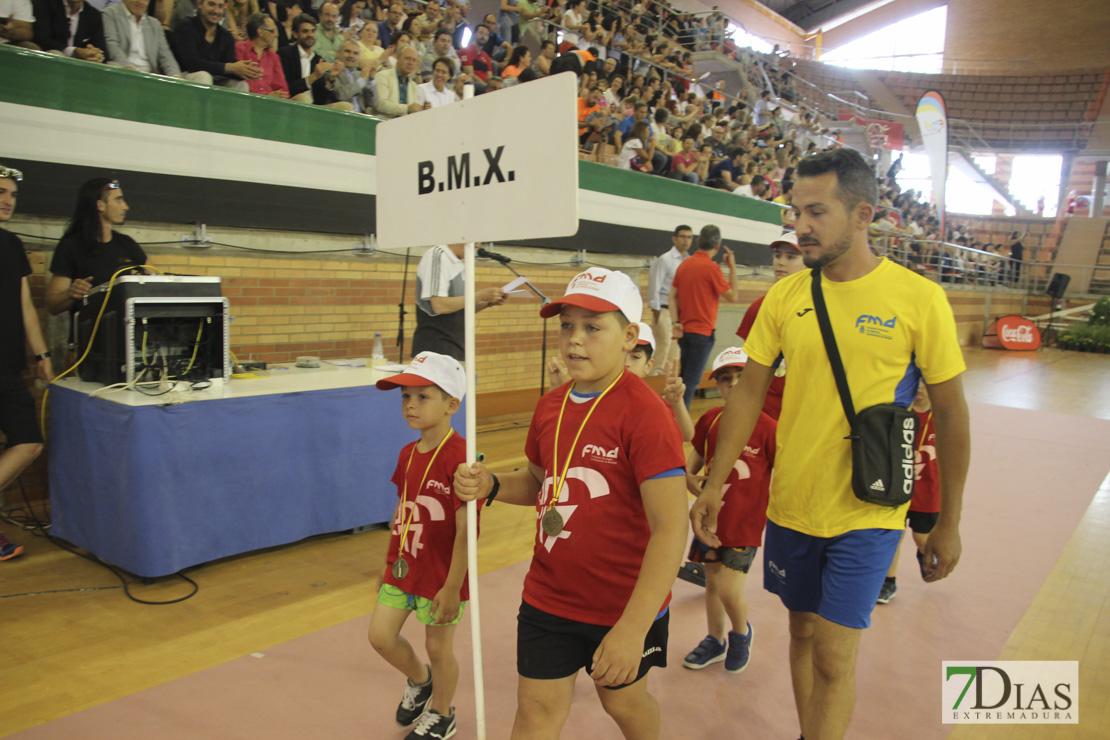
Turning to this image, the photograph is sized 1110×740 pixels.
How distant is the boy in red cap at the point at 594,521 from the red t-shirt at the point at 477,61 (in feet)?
27.2

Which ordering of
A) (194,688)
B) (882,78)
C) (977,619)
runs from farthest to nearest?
(882,78) → (977,619) → (194,688)

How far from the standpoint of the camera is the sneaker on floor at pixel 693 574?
421 cm

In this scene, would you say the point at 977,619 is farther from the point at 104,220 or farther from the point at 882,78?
the point at 882,78

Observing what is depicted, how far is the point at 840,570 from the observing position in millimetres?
2152

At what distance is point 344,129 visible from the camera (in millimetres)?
6625

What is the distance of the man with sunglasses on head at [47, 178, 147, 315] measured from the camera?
14.4 feet

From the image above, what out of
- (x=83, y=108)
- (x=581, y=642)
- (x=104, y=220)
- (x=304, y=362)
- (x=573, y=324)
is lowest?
(x=581, y=642)

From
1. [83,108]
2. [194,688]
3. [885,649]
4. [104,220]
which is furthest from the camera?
[83,108]

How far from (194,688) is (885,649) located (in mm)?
3067

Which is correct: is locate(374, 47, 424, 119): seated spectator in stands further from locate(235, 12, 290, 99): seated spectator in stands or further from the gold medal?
the gold medal

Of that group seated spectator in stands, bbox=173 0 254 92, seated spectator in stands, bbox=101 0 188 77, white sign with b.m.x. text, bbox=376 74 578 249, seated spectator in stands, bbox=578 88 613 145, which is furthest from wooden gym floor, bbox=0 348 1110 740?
seated spectator in stands, bbox=578 88 613 145

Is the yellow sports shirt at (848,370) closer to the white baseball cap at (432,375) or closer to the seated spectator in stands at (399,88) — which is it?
the white baseball cap at (432,375)

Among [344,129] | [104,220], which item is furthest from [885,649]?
[344,129]

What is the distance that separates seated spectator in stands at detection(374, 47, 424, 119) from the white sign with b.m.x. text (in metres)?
5.27
